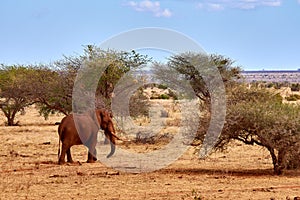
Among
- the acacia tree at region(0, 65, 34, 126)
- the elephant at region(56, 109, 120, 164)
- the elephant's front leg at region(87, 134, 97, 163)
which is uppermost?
the acacia tree at region(0, 65, 34, 126)

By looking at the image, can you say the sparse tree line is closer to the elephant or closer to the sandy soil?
the sandy soil

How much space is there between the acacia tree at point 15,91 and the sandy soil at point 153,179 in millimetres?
13755

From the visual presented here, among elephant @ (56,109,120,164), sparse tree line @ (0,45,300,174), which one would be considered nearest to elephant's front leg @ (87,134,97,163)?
elephant @ (56,109,120,164)

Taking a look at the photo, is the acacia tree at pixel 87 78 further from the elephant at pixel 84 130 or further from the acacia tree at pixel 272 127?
the acacia tree at pixel 272 127

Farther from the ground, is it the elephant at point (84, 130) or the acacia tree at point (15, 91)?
the acacia tree at point (15, 91)

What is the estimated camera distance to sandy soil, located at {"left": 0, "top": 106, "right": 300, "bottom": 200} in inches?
517

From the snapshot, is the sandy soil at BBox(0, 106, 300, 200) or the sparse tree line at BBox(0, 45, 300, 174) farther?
the sparse tree line at BBox(0, 45, 300, 174)

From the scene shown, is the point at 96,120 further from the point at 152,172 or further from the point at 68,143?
the point at 152,172

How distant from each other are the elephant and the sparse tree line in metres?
2.93

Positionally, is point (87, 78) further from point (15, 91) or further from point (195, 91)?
point (15, 91)

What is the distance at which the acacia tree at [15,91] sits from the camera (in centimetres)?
3544

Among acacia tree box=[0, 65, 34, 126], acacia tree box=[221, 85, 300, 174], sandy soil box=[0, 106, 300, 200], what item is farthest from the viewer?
acacia tree box=[0, 65, 34, 126]

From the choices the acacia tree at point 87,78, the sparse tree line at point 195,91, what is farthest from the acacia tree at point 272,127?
the acacia tree at point 87,78

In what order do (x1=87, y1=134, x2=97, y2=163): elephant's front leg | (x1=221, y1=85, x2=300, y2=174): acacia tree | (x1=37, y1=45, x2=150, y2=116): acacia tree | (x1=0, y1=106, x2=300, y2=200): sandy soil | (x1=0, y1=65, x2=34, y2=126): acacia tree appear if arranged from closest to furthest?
(x1=0, y1=106, x2=300, y2=200): sandy soil → (x1=221, y1=85, x2=300, y2=174): acacia tree → (x1=87, y1=134, x2=97, y2=163): elephant's front leg → (x1=37, y1=45, x2=150, y2=116): acacia tree → (x1=0, y1=65, x2=34, y2=126): acacia tree
